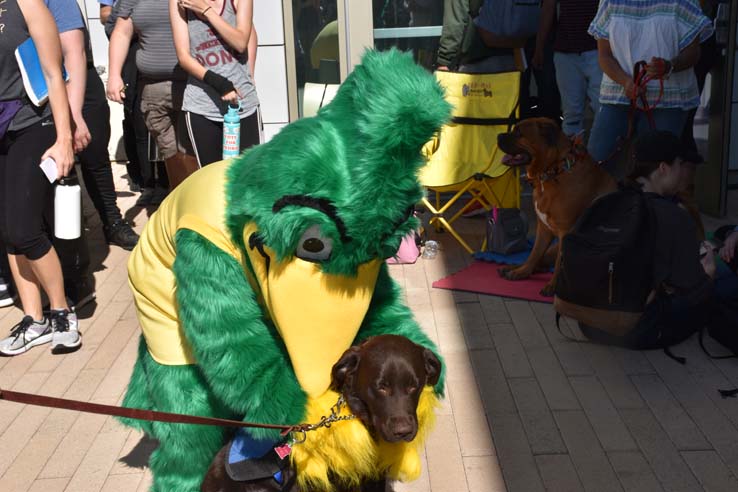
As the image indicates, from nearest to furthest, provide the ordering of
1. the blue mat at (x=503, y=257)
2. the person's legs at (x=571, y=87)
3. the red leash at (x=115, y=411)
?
the red leash at (x=115, y=411), the blue mat at (x=503, y=257), the person's legs at (x=571, y=87)

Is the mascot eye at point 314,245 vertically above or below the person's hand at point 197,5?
below

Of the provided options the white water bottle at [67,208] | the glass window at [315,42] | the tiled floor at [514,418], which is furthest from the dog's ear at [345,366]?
the glass window at [315,42]

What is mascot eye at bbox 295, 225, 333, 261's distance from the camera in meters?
2.26

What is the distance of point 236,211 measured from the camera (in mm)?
2414

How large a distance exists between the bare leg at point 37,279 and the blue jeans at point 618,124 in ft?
11.9

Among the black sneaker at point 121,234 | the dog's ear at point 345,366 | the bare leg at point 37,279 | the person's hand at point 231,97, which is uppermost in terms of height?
the person's hand at point 231,97

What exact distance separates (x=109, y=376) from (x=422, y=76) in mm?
3163

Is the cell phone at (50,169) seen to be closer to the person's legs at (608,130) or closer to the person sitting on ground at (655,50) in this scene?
the person sitting on ground at (655,50)

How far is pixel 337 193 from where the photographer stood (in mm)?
2258

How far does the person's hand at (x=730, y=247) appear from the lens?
4.83m

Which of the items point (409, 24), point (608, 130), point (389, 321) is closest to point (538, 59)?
point (409, 24)

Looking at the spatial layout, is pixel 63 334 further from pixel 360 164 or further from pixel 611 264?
pixel 360 164

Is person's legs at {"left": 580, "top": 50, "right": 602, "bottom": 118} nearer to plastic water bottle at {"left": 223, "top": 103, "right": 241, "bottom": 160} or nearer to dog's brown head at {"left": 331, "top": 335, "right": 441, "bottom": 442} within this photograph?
plastic water bottle at {"left": 223, "top": 103, "right": 241, "bottom": 160}

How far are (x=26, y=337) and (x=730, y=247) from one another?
3965 mm
